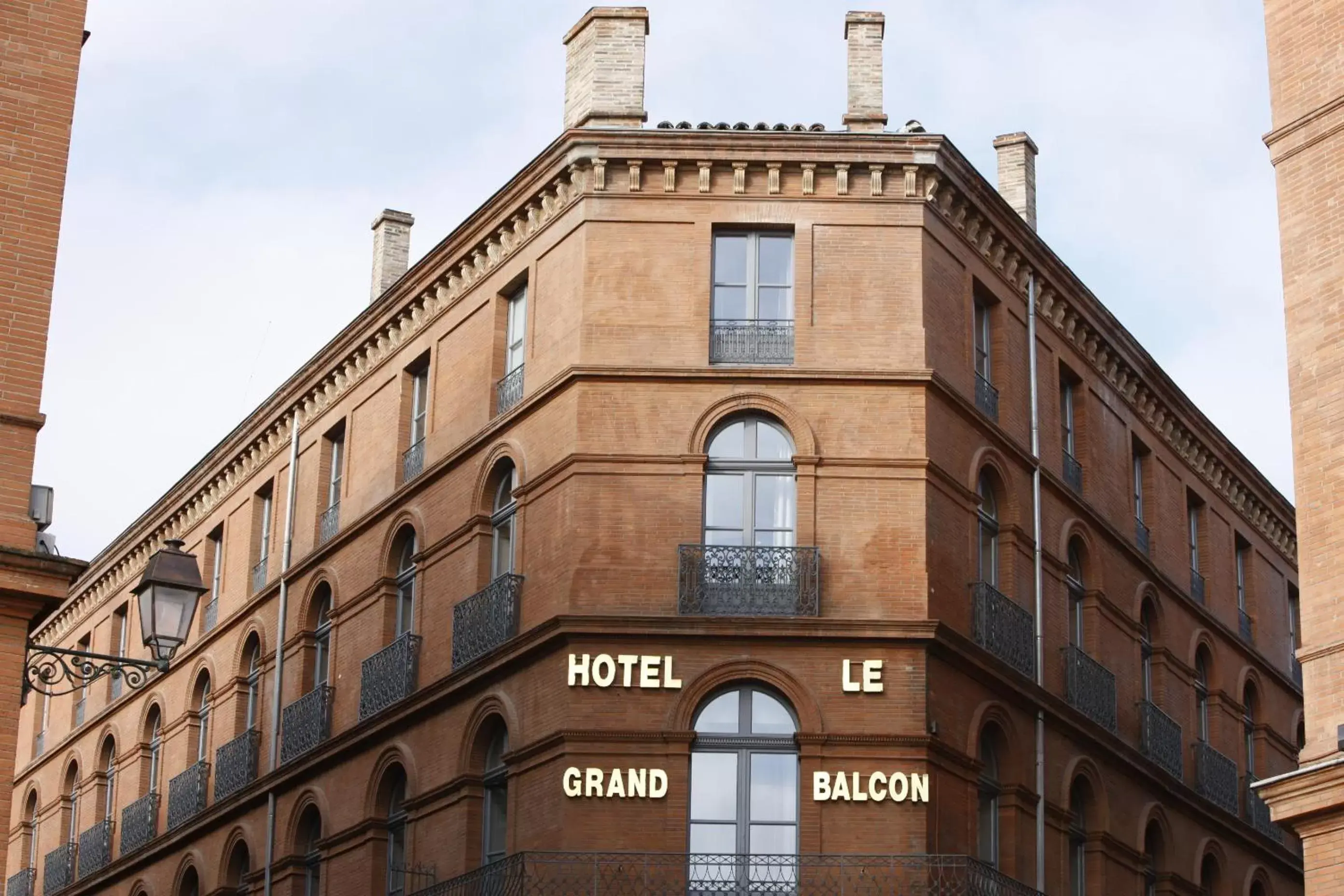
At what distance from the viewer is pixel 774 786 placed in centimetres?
2642

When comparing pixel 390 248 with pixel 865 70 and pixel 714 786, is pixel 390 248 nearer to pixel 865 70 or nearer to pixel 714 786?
pixel 865 70

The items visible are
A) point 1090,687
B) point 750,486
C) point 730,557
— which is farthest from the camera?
point 1090,687

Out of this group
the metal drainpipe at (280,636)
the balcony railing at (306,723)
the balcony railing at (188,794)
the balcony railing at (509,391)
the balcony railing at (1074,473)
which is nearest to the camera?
the balcony railing at (509,391)

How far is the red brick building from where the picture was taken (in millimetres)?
26484

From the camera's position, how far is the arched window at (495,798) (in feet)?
91.0

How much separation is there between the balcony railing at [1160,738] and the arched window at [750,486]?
7695 millimetres

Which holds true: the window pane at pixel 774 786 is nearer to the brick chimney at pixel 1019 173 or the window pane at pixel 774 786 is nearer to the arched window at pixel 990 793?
the arched window at pixel 990 793

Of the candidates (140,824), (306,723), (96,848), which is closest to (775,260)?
(306,723)

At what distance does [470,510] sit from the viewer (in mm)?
29891

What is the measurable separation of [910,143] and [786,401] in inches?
140

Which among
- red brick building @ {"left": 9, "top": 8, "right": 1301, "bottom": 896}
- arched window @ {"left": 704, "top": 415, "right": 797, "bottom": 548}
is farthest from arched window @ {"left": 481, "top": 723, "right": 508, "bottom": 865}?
arched window @ {"left": 704, "top": 415, "right": 797, "bottom": 548}

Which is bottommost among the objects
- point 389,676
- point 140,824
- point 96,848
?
point 96,848

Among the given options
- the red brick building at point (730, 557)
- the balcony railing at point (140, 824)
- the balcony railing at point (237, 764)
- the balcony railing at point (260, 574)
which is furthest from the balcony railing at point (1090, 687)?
the balcony railing at point (140, 824)

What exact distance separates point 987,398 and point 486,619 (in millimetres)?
6851
